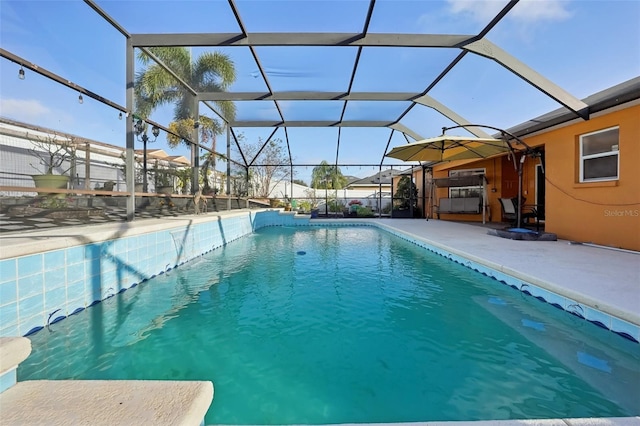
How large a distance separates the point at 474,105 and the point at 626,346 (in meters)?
7.71

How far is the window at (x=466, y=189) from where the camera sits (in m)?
11.8

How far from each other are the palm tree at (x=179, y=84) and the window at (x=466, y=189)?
33.7 feet

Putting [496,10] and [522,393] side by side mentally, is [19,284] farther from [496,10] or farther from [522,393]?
[496,10]

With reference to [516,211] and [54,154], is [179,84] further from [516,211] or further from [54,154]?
[516,211]

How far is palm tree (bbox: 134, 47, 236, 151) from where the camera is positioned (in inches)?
500

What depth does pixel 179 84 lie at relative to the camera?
13250 millimetres

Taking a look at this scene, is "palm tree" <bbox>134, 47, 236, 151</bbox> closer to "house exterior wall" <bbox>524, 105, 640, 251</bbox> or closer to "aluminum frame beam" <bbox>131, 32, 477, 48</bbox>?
"aluminum frame beam" <bbox>131, 32, 477, 48</bbox>

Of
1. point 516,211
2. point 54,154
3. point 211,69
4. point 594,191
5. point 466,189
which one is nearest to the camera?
point 54,154

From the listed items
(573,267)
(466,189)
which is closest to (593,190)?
(573,267)

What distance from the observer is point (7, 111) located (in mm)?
4152

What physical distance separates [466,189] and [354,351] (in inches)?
463

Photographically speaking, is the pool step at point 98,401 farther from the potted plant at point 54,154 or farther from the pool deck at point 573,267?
the potted plant at point 54,154

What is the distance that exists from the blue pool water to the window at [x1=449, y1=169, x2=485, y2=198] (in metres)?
8.97

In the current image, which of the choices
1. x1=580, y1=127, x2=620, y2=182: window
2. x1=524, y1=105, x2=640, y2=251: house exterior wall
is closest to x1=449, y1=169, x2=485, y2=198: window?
x1=524, y1=105, x2=640, y2=251: house exterior wall
